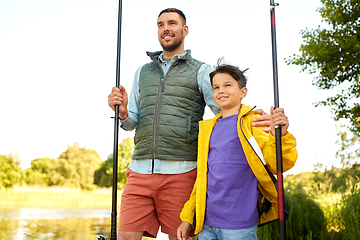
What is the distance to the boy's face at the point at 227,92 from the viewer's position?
4.89 feet

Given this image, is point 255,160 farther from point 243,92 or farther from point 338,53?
point 338,53

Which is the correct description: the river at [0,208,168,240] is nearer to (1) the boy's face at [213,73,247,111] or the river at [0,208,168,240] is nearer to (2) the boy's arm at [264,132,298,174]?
(1) the boy's face at [213,73,247,111]

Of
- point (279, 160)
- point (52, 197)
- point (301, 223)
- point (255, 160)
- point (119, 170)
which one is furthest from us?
point (52, 197)

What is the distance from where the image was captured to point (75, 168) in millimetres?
7934

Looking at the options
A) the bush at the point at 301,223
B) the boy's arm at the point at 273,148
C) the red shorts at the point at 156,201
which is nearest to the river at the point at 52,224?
the bush at the point at 301,223

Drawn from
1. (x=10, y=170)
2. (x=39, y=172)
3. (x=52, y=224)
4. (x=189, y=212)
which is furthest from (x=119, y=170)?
(x=189, y=212)

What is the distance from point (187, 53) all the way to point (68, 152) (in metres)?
6.78

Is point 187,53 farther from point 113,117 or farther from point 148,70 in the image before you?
point 113,117

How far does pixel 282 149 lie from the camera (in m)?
1.22

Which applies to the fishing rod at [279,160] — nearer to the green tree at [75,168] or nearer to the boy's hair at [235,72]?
the boy's hair at [235,72]

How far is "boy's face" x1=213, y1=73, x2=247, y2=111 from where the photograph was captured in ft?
4.89

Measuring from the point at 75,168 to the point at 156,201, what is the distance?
6.75 m

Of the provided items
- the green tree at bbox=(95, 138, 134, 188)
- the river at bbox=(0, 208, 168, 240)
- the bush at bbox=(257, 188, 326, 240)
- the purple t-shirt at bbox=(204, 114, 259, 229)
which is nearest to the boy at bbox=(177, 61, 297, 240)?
the purple t-shirt at bbox=(204, 114, 259, 229)

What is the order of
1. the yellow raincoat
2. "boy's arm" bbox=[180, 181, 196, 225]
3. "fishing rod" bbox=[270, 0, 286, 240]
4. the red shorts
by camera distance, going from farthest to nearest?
the red shorts < "boy's arm" bbox=[180, 181, 196, 225] < the yellow raincoat < "fishing rod" bbox=[270, 0, 286, 240]
